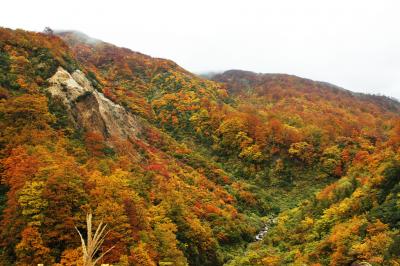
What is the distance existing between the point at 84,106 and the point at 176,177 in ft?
52.6

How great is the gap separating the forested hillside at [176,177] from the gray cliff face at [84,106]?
21 cm

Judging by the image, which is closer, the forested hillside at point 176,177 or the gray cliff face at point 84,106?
the forested hillside at point 176,177

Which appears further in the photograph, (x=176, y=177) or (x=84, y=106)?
(x=176, y=177)

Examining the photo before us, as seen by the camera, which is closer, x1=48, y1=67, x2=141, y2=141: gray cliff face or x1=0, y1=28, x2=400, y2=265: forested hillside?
x1=0, y1=28, x2=400, y2=265: forested hillside

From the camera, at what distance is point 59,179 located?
1100 inches

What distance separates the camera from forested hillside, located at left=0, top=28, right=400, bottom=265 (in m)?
27.0

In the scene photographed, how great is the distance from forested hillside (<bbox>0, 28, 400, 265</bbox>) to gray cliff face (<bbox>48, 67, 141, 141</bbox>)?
21 centimetres

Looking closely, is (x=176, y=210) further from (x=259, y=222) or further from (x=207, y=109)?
(x=207, y=109)

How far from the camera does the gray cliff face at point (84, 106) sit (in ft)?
151

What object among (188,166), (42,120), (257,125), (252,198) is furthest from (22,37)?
(257,125)

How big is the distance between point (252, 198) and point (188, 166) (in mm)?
12400

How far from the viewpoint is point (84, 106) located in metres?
47.9

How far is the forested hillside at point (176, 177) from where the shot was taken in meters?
27.0

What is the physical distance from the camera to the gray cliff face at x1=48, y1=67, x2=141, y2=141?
45938 mm
